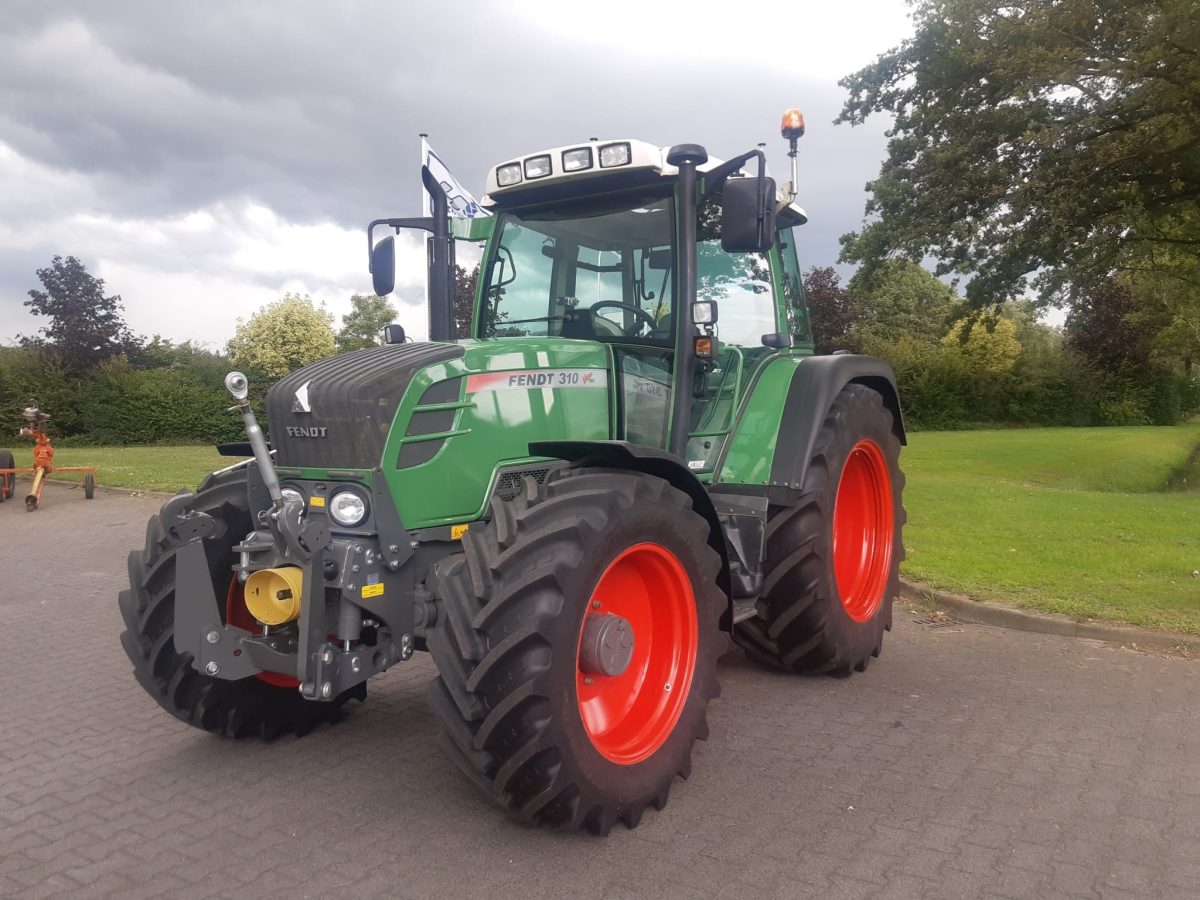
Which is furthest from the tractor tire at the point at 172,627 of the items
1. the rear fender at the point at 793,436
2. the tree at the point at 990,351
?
the tree at the point at 990,351

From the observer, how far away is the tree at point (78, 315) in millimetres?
37094

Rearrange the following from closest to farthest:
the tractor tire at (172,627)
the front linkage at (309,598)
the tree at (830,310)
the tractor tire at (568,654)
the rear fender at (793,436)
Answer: the tractor tire at (568,654) < the front linkage at (309,598) < the tractor tire at (172,627) < the rear fender at (793,436) < the tree at (830,310)

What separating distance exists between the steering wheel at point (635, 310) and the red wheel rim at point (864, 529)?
1.63 m

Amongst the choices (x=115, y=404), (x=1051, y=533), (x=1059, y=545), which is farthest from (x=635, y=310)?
(x=115, y=404)

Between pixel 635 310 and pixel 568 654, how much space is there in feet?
6.86

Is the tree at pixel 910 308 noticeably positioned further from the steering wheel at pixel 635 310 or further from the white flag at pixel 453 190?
the steering wheel at pixel 635 310

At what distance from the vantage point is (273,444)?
3.82 meters

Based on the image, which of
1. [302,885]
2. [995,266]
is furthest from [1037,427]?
[302,885]

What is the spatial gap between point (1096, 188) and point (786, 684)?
45.6ft

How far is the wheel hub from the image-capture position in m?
3.31

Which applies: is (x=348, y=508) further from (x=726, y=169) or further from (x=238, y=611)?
(x=726, y=169)

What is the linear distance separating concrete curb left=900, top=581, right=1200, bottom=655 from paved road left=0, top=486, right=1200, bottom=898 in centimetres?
31

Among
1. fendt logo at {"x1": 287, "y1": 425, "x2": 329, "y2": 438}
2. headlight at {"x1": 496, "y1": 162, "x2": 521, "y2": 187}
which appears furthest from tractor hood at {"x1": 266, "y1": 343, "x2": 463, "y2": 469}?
headlight at {"x1": 496, "y1": 162, "x2": 521, "y2": 187}

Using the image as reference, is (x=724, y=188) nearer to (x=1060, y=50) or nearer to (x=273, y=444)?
(x=273, y=444)
